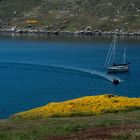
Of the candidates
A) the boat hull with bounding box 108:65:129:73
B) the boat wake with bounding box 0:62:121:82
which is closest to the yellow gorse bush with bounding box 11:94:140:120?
the boat wake with bounding box 0:62:121:82

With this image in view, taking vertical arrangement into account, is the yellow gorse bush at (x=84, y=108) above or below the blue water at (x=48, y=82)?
above

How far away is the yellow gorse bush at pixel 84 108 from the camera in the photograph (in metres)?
60.0

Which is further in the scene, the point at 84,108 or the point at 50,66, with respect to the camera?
the point at 50,66

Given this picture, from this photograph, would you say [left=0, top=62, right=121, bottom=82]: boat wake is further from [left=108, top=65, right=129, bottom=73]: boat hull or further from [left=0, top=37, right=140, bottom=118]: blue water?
[left=108, top=65, right=129, bottom=73]: boat hull

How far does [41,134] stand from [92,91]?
289 ft

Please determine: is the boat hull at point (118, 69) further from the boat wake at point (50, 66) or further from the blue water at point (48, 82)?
the boat wake at point (50, 66)

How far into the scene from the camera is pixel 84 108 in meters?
62.4

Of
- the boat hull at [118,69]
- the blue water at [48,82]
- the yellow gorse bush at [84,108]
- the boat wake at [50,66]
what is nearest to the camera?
the yellow gorse bush at [84,108]

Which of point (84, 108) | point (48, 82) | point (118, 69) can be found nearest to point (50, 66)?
point (118, 69)

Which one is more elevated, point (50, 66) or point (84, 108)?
point (84, 108)

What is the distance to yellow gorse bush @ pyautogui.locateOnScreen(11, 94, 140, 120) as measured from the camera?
60.0 metres

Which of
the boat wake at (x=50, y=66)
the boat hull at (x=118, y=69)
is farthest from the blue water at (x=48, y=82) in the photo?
the boat hull at (x=118, y=69)

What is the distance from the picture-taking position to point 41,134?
38.2m

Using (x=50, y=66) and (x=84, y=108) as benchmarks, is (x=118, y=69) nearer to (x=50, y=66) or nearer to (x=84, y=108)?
(x=50, y=66)
